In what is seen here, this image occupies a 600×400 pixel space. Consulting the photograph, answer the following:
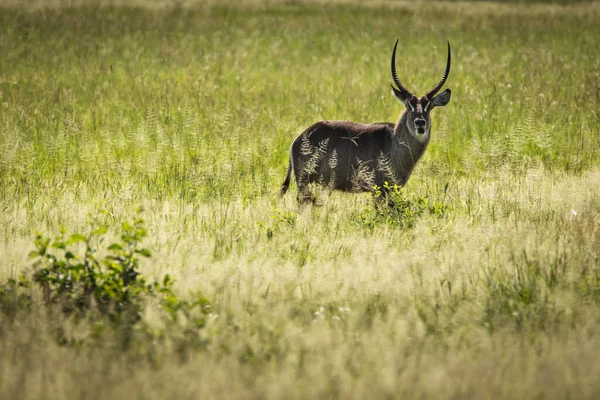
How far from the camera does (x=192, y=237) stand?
246 inches

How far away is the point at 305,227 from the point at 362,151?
1.41 m

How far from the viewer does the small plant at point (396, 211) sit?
6.67 metres

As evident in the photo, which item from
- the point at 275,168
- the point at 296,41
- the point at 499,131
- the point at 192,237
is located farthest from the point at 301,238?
the point at 296,41

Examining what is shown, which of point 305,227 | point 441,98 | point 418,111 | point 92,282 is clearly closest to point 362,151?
point 418,111

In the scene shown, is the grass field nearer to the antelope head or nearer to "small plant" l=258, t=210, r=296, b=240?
"small plant" l=258, t=210, r=296, b=240

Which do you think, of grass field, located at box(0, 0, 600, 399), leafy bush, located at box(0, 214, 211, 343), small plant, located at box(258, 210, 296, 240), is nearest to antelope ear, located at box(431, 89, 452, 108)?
grass field, located at box(0, 0, 600, 399)

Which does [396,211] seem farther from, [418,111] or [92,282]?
[92,282]

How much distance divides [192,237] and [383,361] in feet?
8.92

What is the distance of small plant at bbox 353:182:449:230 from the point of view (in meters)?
6.67

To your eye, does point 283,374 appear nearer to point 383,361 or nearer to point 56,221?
point 383,361

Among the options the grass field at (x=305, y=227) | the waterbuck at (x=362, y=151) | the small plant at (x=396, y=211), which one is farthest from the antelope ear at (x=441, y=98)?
the small plant at (x=396, y=211)

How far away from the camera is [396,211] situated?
22.3ft

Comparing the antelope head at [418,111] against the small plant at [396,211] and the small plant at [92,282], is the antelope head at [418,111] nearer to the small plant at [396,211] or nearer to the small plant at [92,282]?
the small plant at [396,211]

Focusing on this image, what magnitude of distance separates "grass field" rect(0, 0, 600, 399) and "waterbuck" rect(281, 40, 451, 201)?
0.25 metres
